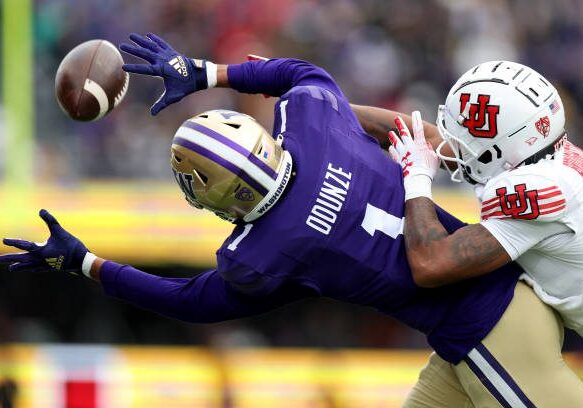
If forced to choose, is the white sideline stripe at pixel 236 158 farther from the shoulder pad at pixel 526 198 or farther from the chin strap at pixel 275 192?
the shoulder pad at pixel 526 198

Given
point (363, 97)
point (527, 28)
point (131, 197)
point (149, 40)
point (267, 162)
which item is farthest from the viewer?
point (527, 28)

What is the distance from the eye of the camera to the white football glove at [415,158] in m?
3.95

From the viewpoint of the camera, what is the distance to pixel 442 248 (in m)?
3.81

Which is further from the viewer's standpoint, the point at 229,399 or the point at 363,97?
the point at 363,97

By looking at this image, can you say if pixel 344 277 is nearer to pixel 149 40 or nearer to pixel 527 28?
pixel 149 40

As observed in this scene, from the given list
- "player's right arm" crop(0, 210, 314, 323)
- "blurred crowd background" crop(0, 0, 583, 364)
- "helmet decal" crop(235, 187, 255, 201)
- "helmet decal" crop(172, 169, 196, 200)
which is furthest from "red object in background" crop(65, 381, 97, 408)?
"helmet decal" crop(235, 187, 255, 201)

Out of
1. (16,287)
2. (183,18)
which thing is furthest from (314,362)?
(183,18)

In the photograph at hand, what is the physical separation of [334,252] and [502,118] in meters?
0.66

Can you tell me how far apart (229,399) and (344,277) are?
10.9ft

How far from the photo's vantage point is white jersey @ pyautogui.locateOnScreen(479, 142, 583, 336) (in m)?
3.81

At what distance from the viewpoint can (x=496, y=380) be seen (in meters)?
3.93

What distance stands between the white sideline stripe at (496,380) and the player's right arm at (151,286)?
572 mm

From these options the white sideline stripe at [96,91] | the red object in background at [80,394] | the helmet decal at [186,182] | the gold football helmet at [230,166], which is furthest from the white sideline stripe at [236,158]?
the red object in background at [80,394]

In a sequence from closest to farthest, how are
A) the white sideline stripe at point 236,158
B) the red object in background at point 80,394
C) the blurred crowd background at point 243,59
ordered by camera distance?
the white sideline stripe at point 236,158 < the red object in background at point 80,394 < the blurred crowd background at point 243,59
